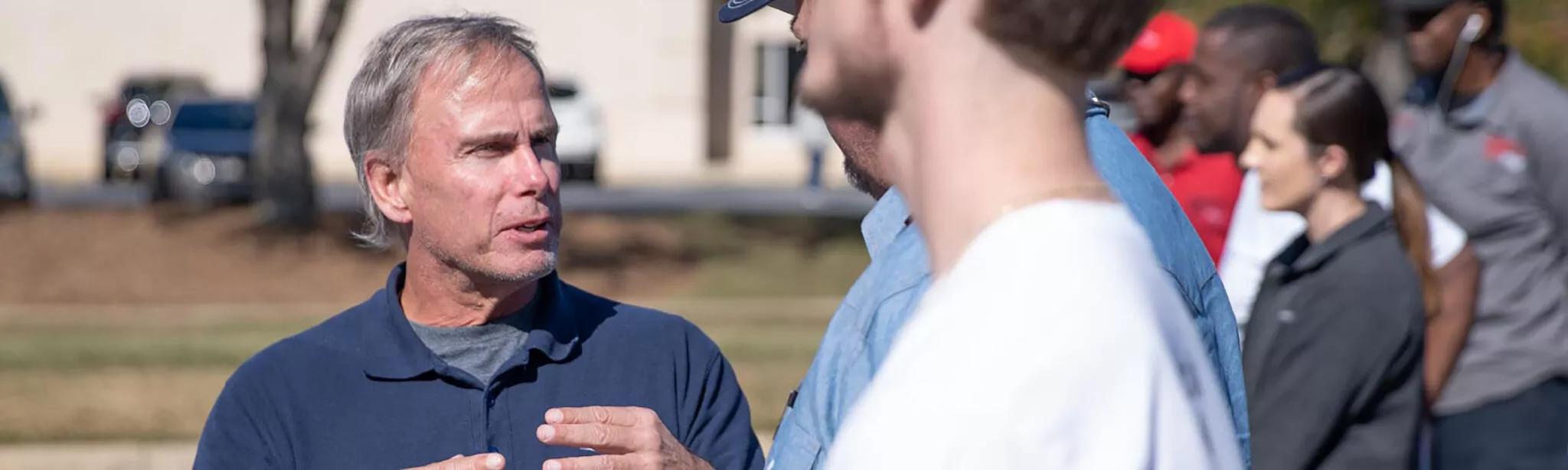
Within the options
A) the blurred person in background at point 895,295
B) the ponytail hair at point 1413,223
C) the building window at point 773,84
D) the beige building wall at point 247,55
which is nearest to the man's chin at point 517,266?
the blurred person in background at point 895,295

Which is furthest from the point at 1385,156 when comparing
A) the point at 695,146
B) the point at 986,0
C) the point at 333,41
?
the point at 695,146

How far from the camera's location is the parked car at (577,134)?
29484 mm

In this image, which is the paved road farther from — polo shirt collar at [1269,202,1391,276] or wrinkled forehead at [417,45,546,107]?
wrinkled forehead at [417,45,546,107]

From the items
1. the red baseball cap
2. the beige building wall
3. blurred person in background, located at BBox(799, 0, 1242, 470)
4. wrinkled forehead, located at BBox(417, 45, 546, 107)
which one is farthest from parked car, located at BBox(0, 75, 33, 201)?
blurred person in background, located at BBox(799, 0, 1242, 470)

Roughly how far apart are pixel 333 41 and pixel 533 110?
14713mm

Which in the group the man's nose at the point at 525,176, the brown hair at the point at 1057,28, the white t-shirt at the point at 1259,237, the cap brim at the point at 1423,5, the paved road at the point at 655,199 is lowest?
the paved road at the point at 655,199

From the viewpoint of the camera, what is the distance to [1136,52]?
5.92 metres

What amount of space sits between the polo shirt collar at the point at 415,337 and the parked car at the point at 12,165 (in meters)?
20.2

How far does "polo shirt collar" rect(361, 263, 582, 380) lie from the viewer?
9.55 feet

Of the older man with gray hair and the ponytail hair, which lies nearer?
the older man with gray hair

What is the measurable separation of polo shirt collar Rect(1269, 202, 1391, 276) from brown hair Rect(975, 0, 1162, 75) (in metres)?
2.80

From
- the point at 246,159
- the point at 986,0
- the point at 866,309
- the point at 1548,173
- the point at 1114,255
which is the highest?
the point at 986,0

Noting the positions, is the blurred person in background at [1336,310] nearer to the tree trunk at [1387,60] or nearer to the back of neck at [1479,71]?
the back of neck at [1479,71]

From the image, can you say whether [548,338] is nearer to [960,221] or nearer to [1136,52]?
[960,221]
